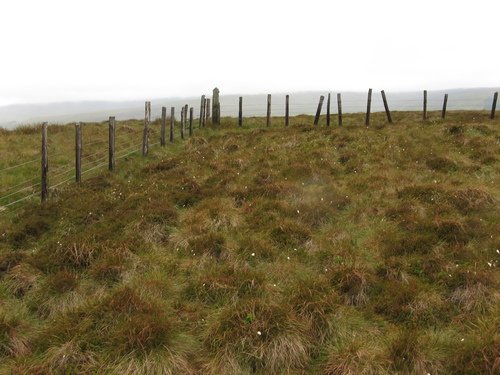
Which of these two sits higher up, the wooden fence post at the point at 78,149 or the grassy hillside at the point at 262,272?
the wooden fence post at the point at 78,149

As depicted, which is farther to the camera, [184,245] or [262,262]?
[184,245]

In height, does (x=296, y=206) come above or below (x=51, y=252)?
above

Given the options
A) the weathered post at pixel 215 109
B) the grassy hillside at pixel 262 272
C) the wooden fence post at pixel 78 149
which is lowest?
the grassy hillside at pixel 262 272

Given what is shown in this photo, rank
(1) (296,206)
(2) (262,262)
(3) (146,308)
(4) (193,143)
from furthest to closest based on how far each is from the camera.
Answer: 1. (4) (193,143)
2. (1) (296,206)
3. (2) (262,262)
4. (3) (146,308)

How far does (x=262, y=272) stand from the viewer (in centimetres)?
827

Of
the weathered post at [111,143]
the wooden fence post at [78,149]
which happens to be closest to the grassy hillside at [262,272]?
the wooden fence post at [78,149]

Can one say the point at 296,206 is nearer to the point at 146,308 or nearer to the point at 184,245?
the point at 184,245

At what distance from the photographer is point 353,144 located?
1841 centimetres

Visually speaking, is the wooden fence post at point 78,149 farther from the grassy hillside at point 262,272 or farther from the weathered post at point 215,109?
the weathered post at point 215,109

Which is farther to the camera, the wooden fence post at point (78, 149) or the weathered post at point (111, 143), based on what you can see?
the weathered post at point (111, 143)

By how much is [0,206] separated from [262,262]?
29.7 ft

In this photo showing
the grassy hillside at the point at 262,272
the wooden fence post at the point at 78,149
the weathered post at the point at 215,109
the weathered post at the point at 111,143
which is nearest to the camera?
the grassy hillside at the point at 262,272

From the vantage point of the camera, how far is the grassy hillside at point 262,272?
5863mm

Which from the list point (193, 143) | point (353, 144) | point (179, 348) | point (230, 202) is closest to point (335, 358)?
point (179, 348)
